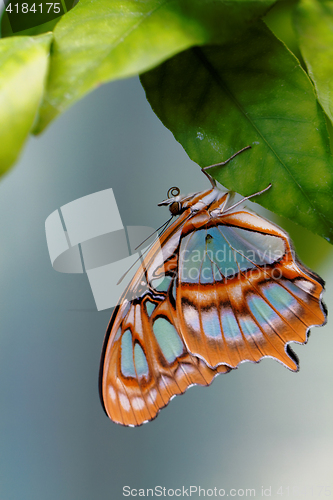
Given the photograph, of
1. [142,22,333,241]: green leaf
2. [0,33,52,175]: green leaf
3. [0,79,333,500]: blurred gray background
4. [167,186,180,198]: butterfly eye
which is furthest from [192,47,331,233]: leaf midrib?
[0,79,333,500]: blurred gray background

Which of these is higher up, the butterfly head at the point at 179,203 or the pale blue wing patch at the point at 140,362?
the butterfly head at the point at 179,203

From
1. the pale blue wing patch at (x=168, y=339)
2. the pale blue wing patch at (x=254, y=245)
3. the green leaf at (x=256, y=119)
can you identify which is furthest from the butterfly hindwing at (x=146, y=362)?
the green leaf at (x=256, y=119)

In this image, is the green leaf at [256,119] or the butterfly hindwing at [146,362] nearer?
the green leaf at [256,119]

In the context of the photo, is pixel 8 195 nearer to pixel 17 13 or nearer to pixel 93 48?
pixel 17 13

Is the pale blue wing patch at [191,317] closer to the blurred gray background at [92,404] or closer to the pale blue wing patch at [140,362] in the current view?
the pale blue wing patch at [140,362]

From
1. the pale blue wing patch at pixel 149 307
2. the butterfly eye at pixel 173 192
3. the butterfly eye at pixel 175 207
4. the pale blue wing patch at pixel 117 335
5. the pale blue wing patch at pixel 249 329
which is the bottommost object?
the pale blue wing patch at pixel 249 329

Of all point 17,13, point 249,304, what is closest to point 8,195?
point 17,13
